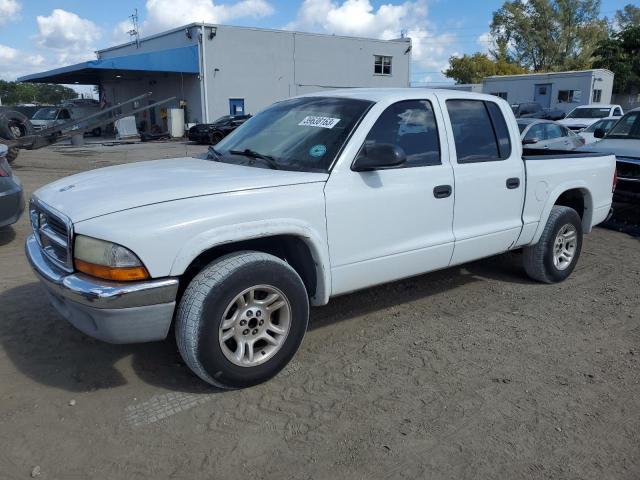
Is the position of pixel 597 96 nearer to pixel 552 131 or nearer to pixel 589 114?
pixel 589 114

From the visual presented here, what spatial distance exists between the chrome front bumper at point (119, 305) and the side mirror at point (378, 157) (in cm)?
148

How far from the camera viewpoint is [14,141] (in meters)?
14.7

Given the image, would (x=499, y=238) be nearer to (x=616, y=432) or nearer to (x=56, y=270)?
(x=616, y=432)

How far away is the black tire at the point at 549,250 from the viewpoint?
536 centimetres

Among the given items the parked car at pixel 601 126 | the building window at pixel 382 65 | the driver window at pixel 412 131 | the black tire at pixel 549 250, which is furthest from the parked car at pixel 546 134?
the building window at pixel 382 65

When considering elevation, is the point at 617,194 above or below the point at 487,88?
below

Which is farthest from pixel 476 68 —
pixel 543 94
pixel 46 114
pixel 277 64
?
pixel 46 114

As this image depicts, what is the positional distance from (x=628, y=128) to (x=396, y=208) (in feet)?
22.6

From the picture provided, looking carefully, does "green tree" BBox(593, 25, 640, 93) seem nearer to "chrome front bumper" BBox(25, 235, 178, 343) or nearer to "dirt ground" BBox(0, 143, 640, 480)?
"dirt ground" BBox(0, 143, 640, 480)

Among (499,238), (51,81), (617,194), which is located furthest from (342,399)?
(51,81)

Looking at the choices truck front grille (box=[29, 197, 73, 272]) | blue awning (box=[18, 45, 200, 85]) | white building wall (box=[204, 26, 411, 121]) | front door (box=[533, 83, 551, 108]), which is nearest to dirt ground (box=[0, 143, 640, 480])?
truck front grille (box=[29, 197, 73, 272])

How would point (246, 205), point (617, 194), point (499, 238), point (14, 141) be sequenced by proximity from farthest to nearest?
point (14, 141) → point (617, 194) → point (499, 238) → point (246, 205)

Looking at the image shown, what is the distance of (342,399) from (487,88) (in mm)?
43476

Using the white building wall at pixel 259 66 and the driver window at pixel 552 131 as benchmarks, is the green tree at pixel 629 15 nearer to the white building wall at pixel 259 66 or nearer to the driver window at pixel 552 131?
the white building wall at pixel 259 66
